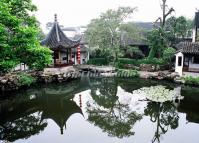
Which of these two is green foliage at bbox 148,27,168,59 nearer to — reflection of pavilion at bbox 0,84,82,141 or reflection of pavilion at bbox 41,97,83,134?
reflection of pavilion at bbox 0,84,82,141

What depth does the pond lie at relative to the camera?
45.4 ft

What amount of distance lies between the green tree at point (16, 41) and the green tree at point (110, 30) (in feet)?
48.0

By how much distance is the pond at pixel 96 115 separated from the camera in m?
13.8

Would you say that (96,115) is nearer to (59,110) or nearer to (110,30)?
(59,110)

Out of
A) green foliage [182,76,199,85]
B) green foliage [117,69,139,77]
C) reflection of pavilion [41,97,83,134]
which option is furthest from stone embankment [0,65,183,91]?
reflection of pavilion [41,97,83,134]

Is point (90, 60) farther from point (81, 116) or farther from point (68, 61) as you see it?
point (81, 116)

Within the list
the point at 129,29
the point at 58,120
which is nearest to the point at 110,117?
the point at 58,120

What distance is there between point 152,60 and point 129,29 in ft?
16.8

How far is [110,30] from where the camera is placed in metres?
32.3

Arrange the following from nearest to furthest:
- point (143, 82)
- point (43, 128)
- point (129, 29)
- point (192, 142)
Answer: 1. point (192, 142)
2. point (43, 128)
3. point (143, 82)
4. point (129, 29)

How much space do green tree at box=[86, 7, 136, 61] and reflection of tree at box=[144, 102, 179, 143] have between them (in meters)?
14.5

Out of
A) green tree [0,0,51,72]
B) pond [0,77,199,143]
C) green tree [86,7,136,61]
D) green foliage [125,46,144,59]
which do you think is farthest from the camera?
green foliage [125,46,144,59]

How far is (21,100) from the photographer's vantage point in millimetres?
A: 20375

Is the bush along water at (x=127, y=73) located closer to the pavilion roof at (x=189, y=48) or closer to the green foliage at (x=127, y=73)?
the green foliage at (x=127, y=73)
